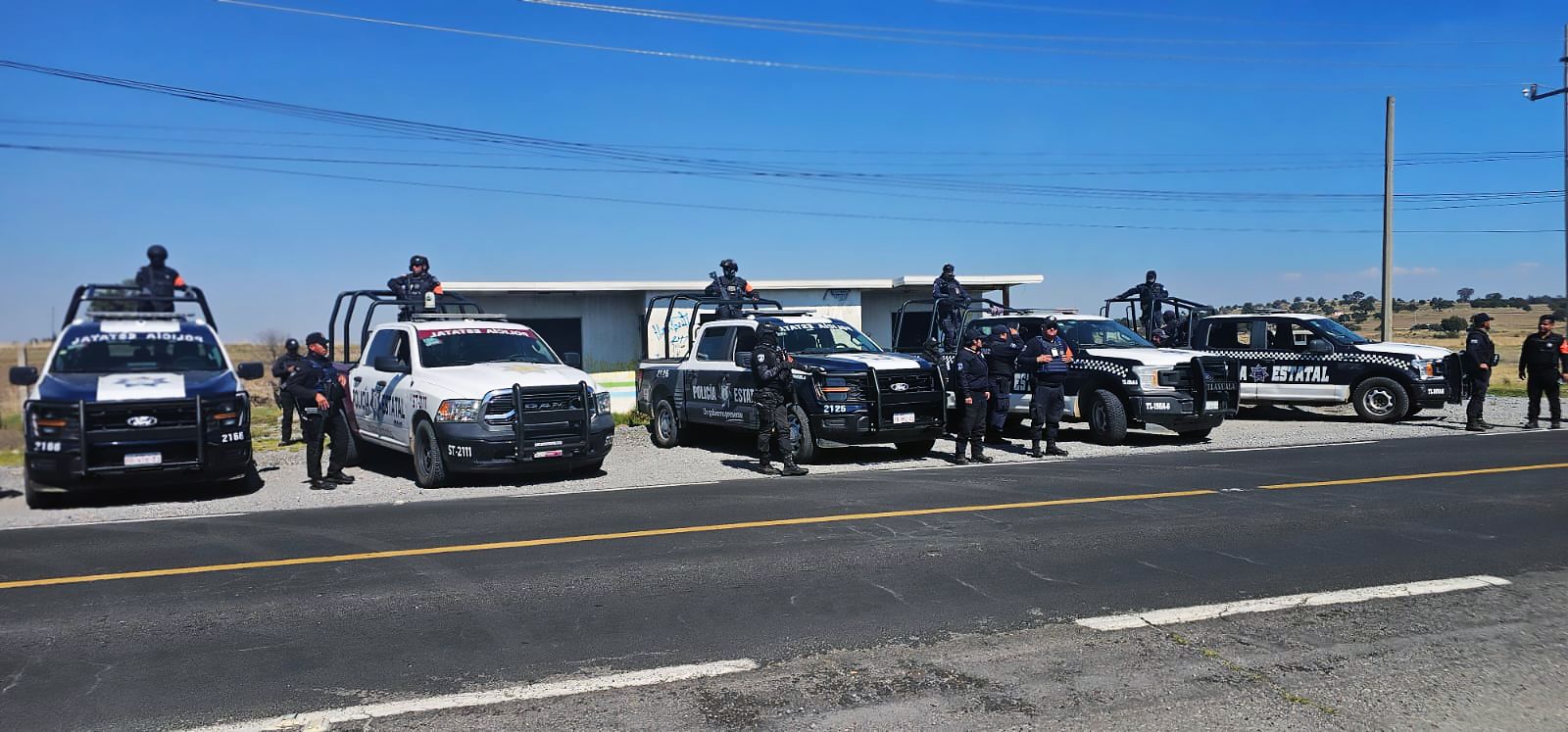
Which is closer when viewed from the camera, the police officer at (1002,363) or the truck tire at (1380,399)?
the police officer at (1002,363)

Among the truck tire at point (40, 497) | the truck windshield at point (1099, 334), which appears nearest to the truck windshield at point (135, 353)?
the truck tire at point (40, 497)

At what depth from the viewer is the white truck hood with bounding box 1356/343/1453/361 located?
18391mm

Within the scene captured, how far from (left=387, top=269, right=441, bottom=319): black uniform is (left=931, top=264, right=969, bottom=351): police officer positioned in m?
8.12

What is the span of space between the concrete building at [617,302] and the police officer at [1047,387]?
13915 millimetres

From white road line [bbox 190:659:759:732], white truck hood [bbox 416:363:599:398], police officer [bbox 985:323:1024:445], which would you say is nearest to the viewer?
white road line [bbox 190:659:759:732]

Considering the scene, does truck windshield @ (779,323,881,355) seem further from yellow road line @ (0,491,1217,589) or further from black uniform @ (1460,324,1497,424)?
black uniform @ (1460,324,1497,424)

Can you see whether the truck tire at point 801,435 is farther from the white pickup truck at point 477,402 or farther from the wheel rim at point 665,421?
the wheel rim at point 665,421

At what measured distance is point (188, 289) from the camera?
13094mm

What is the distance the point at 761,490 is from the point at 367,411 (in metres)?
5.60

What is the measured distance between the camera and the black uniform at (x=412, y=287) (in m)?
15.5

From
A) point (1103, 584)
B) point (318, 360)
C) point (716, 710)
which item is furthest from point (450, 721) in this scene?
point (318, 360)

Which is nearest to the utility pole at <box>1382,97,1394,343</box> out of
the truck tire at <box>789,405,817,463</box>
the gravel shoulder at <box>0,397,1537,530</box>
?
the gravel shoulder at <box>0,397,1537,530</box>

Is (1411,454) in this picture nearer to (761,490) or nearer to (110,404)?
(761,490)

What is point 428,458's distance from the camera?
39.6 feet
